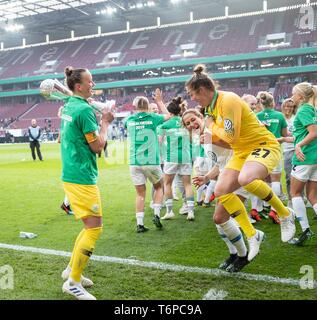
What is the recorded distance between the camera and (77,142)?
12.1 ft

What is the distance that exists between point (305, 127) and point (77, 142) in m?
2.97

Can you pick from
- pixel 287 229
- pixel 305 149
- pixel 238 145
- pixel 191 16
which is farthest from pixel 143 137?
pixel 191 16

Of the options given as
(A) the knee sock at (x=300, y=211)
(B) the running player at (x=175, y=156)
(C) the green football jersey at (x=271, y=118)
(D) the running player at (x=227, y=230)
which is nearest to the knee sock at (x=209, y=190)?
(B) the running player at (x=175, y=156)

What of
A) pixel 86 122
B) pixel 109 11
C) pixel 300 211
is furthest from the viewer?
pixel 109 11

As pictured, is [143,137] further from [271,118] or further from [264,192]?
[264,192]

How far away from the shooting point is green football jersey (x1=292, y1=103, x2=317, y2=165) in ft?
16.4

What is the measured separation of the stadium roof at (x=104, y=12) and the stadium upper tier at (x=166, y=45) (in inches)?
60.6

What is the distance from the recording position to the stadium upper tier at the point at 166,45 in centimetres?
4916

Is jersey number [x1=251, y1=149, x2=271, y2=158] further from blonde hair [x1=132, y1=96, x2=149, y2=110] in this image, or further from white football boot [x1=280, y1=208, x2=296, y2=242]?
blonde hair [x1=132, y1=96, x2=149, y2=110]

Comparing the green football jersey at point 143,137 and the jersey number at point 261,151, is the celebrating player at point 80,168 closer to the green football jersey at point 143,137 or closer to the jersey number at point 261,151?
the jersey number at point 261,151

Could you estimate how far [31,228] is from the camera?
6.64 meters

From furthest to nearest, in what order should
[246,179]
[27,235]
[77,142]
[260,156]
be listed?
[27,235] → [260,156] → [246,179] → [77,142]
